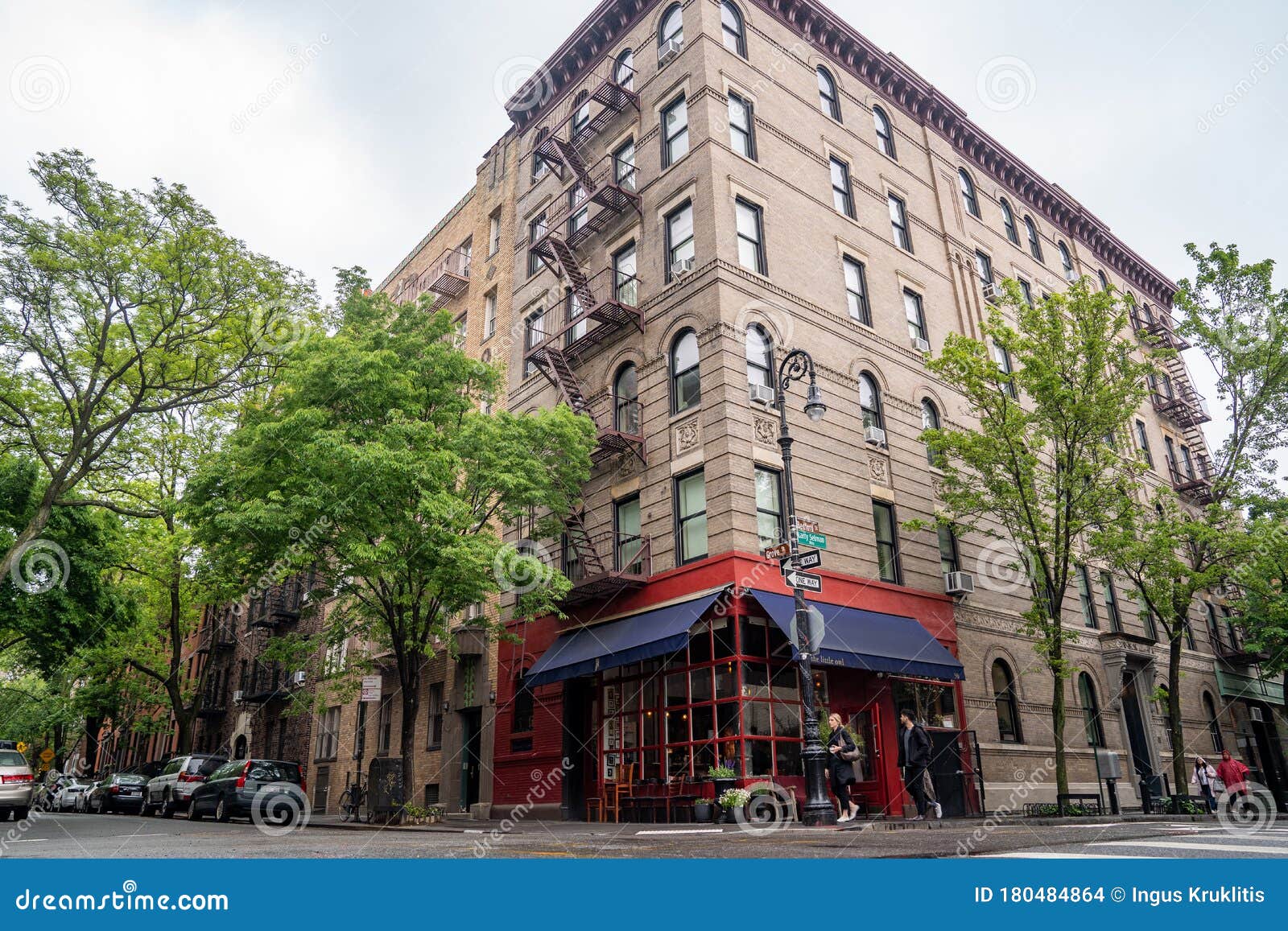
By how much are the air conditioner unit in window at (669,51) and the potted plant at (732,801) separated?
64.5ft

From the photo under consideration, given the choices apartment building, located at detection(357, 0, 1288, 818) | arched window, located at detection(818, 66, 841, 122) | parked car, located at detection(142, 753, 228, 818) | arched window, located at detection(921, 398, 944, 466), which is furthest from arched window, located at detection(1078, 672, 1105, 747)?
parked car, located at detection(142, 753, 228, 818)

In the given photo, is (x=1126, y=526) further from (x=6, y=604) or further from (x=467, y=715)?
(x=6, y=604)

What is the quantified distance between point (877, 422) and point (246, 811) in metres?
19.4

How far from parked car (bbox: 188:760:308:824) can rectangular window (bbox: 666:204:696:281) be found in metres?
16.6

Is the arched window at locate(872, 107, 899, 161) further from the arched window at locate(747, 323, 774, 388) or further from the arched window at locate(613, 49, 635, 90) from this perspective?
the arched window at locate(747, 323, 774, 388)

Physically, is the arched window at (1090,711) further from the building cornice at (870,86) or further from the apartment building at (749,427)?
the building cornice at (870,86)

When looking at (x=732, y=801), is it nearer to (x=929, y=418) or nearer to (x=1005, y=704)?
(x=1005, y=704)

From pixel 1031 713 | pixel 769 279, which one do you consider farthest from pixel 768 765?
→ pixel 769 279

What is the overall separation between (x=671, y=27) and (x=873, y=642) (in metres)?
18.4

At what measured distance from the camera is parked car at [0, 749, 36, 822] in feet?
63.5

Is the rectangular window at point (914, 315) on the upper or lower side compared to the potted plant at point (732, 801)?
upper

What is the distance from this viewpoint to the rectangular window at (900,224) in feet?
89.7

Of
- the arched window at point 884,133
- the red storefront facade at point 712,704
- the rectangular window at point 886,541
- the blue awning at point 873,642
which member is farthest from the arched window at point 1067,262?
the blue awning at point 873,642

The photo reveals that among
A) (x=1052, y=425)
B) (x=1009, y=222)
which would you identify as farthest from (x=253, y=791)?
(x=1009, y=222)
